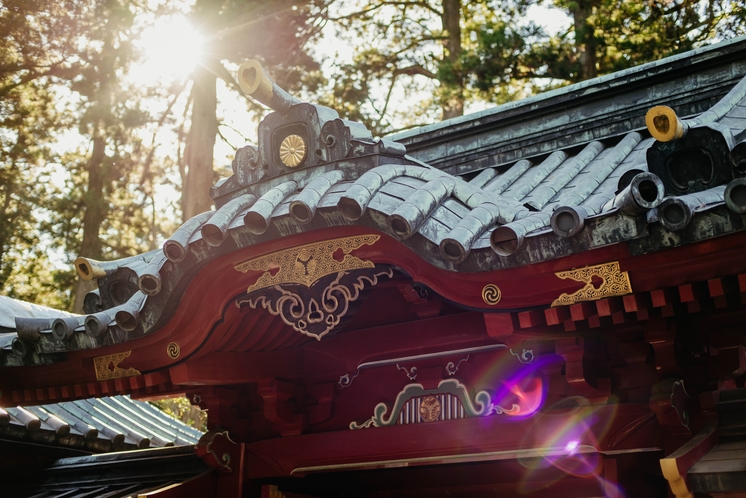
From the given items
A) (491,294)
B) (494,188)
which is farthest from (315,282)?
(494,188)

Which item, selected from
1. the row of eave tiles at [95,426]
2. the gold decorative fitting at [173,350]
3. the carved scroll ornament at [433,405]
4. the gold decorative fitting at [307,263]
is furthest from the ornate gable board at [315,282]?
the row of eave tiles at [95,426]

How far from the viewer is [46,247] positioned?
21.8m

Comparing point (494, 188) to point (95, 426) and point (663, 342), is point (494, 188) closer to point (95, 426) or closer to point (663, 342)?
point (663, 342)

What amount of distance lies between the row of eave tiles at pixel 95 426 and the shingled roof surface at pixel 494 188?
1.62m

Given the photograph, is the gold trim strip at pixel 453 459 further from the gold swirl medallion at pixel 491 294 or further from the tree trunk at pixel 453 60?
the tree trunk at pixel 453 60

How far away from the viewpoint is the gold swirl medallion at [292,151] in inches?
206

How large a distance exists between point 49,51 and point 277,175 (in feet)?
51.5

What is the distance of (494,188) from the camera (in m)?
6.29

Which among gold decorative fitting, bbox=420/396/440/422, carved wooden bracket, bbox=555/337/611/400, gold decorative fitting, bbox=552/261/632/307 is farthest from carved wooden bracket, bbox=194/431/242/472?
gold decorative fitting, bbox=552/261/632/307

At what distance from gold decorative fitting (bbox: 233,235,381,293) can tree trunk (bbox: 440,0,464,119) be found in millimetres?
12518

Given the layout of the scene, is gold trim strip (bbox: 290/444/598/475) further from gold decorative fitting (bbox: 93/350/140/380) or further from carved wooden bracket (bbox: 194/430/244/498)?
gold decorative fitting (bbox: 93/350/140/380)

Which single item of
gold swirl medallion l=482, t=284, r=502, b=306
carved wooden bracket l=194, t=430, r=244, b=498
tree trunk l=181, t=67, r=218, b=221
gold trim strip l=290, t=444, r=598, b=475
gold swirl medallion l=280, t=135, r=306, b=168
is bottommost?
gold trim strip l=290, t=444, r=598, b=475

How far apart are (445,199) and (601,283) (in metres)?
1.00

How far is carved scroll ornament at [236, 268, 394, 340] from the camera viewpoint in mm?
5098
